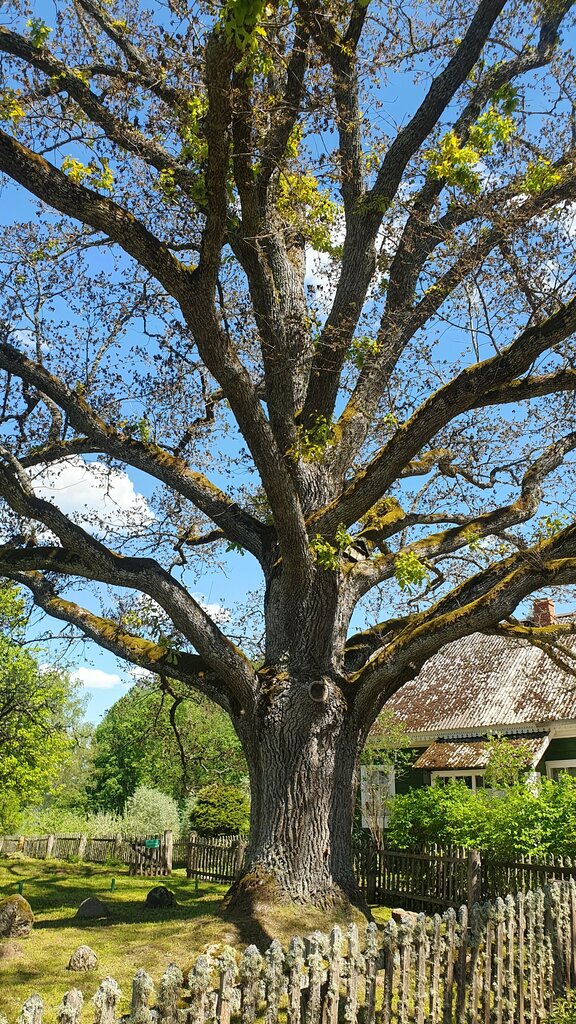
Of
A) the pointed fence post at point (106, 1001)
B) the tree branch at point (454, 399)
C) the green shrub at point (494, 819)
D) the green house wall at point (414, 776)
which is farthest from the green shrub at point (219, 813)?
the pointed fence post at point (106, 1001)

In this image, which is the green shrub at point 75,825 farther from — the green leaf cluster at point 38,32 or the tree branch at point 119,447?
the green leaf cluster at point 38,32

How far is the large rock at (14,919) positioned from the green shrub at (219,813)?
49.2 feet

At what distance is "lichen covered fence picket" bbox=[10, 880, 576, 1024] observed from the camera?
359 cm

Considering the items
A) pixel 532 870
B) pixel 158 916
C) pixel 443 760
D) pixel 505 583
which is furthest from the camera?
pixel 443 760

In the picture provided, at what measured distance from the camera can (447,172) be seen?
8188 millimetres

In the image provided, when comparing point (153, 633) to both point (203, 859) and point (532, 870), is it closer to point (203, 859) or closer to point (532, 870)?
point (532, 870)

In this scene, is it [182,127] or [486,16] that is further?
[486,16]

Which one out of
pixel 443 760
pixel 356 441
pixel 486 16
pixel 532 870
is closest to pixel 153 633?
pixel 356 441

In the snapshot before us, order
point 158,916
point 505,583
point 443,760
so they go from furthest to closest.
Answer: point 443,760 < point 158,916 < point 505,583

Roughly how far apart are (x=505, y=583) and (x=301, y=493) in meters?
2.94

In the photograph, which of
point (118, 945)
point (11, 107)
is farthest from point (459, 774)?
point (11, 107)

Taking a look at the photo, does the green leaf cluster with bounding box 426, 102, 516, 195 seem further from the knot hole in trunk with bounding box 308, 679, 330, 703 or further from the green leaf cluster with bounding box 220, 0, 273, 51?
the knot hole in trunk with bounding box 308, 679, 330, 703

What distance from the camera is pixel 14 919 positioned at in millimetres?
9891

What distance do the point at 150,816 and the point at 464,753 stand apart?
1879cm
